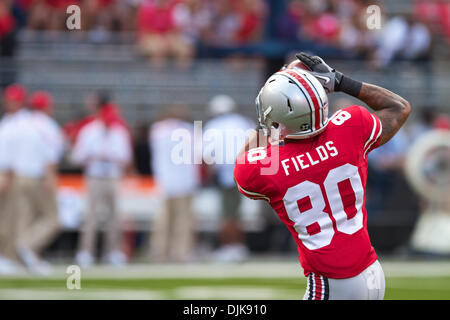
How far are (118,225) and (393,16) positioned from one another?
7.13 m

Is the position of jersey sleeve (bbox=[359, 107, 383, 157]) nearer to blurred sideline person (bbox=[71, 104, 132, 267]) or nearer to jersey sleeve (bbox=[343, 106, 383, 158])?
jersey sleeve (bbox=[343, 106, 383, 158])

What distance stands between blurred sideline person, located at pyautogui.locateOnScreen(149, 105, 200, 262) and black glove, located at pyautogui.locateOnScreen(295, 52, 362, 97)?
707cm

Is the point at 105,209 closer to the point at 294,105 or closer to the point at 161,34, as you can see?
the point at 161,34

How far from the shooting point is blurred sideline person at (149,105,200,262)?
1150 cm

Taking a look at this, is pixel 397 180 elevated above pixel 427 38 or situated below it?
below

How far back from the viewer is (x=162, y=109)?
14055mm

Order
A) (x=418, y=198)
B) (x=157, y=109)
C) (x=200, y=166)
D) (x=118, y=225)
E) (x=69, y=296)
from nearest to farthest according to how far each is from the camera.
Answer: (x=69, y=296) → (x=118, y=225) → (x=200, y=166) → (x=418, y=198) → (x=157, y=109)

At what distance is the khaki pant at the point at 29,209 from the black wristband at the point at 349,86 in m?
6.81

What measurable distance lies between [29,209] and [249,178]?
707cm

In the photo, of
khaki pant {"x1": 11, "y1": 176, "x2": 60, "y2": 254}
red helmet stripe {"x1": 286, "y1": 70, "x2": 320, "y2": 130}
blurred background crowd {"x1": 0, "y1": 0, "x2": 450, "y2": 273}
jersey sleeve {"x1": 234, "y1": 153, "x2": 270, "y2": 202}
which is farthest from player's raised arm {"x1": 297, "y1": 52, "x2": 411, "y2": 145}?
khaki pant {"x1": 11, "y1": 176, "x2": 60, "y2": 254}

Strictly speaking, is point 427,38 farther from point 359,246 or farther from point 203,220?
point 359,246

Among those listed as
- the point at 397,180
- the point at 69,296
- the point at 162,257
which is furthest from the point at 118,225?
the point at 397,180

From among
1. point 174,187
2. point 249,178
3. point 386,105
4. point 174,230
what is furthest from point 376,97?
point 174,230

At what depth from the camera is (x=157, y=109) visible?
14781 millimetres
